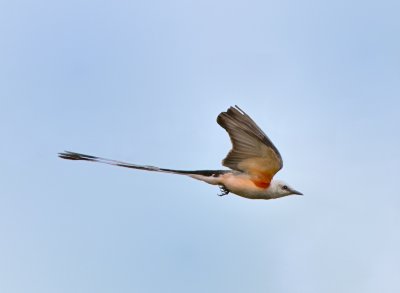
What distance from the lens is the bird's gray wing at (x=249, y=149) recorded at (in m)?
15.8

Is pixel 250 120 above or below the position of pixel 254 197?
above

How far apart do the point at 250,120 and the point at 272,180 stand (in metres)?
1.76

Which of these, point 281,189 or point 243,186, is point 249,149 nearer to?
point 243,186

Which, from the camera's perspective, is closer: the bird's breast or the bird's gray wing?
the bird's gray wing

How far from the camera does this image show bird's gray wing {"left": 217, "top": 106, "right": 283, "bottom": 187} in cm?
1581

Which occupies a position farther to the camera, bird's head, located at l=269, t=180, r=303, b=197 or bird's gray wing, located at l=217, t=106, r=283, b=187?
bird's head, located at l=269, t=180, r=303, b=197

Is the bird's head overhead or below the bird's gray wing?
below

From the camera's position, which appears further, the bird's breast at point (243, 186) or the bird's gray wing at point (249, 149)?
the bird's breast at point (243, 186)

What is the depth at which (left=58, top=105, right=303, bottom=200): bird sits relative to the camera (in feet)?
52.4

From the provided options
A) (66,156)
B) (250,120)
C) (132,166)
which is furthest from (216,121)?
(66,156)

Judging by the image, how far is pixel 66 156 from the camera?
16.2 meters

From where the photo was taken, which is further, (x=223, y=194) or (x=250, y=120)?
(x=223, y=194)

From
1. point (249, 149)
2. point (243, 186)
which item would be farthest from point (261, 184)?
point (249, 149)

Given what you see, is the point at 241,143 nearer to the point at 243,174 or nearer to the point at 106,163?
the point at 243,174
